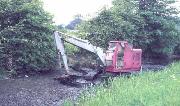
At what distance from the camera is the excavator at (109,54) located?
19025mm

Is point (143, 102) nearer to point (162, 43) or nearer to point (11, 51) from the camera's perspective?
point (11, 51)

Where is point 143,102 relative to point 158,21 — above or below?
below

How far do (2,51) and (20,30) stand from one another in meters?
1.50

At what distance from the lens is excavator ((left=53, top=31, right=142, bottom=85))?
19025 millimetres

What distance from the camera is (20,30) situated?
65.7 ft

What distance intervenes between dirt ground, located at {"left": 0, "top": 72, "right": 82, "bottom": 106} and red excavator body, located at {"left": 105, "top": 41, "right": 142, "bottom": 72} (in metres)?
2.80

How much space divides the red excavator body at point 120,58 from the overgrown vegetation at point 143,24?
5.91 metres

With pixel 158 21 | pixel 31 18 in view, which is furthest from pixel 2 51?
Result: pixel 158 21

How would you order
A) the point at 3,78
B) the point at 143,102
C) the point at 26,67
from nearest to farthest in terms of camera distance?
the point at 143,102 → the point at 3,78 → the point at 26,67

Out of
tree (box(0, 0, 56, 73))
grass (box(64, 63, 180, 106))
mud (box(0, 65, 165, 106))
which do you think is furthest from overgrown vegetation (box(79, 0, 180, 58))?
grass (box(64, 63, 180, 106))

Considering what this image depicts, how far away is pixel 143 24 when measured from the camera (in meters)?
29.2

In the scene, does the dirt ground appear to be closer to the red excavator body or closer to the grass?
the grass

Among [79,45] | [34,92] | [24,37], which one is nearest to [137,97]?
[34,92]

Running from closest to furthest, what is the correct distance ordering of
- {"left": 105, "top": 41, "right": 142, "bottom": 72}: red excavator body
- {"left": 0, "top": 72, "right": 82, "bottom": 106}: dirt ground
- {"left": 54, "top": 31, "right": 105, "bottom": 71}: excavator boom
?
{"left": 0, "top": 72, "right": 82, "bottom": 106}: dirt ground < {"left": 54, "top": 31, "right": 105, "bottom": 71}: excavator boom < {"left": 105, "top": 41, "right": 142, "bottom": 72}: red excavator body
